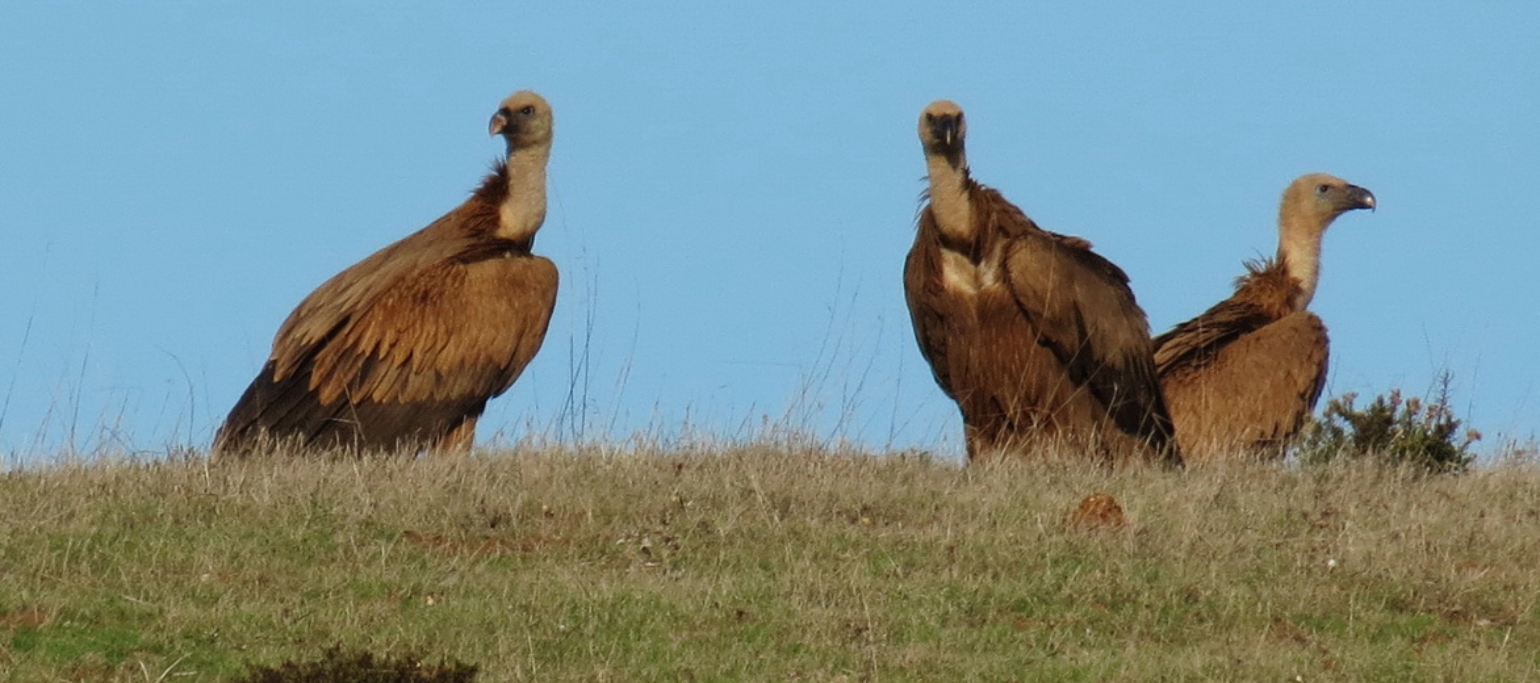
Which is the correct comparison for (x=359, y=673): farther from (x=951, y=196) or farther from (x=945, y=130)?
(x=945, y=130)

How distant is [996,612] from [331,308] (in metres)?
4.94

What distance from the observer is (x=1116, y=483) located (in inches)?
377

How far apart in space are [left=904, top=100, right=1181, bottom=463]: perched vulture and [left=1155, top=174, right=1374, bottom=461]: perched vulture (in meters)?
0.61

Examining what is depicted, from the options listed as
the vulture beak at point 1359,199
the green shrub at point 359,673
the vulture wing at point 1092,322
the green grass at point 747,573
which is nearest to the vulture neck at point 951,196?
the vulture wing at point 1092,322

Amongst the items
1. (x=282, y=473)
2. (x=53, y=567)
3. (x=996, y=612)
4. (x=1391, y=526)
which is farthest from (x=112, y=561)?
(x=1391, y=526)

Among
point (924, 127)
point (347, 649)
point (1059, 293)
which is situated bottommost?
point (347, 649)

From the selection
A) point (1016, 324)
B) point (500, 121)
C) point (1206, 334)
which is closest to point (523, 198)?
point (500, 121)

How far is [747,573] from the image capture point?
25.1ft

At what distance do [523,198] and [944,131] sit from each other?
225cm

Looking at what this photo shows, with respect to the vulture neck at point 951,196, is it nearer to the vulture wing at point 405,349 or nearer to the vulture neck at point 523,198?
the vulture wing at point 405,349

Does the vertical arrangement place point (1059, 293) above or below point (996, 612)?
above

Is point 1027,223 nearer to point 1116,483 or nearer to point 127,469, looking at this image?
point 1116,483

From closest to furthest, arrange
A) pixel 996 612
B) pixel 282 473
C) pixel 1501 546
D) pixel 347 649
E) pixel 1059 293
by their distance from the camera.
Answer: pixel 347 649
pixel 996 612
pixel 1501 546
pixel 282 473
pixel 1059 293

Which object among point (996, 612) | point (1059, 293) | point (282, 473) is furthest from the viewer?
point (1059, 293)
